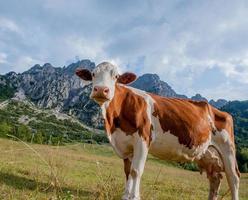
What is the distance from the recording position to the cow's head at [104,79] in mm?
6914

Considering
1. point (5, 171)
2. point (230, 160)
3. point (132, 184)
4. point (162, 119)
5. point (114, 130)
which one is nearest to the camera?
point (132, 184)

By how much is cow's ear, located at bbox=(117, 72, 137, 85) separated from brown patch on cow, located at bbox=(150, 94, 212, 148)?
0.81 m

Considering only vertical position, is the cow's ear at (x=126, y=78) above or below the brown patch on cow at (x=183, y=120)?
above

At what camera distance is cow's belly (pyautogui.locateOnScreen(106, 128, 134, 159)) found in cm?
752

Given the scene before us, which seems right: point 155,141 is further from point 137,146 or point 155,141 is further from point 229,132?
point 229,132

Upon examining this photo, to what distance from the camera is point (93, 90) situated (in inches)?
274

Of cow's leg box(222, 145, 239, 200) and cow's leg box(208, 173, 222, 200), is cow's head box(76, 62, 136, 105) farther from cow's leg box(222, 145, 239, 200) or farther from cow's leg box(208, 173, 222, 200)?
cow's leg box(208, 173, 222, 200)

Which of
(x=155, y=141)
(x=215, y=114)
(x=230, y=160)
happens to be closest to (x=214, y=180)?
(x=230, y=160)

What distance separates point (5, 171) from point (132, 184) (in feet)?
16.6

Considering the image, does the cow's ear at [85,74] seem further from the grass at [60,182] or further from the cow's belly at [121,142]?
the grass at [60,182]

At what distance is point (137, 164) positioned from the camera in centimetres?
712

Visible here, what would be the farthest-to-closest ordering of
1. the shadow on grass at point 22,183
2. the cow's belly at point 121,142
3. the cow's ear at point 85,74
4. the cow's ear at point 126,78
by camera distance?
the shadow on grass at point 22,183 < the cow's ear at point 126,78 < the cow's ear at point 85,74 < the cow's belly at point 121,142

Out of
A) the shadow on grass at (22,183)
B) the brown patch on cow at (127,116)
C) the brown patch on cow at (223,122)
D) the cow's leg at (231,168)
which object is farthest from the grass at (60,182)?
the brown patch on cow at (223,122)

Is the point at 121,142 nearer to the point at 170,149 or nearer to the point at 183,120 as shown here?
the point at 170,149
